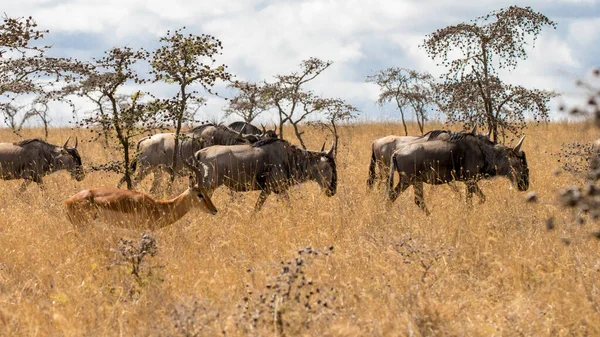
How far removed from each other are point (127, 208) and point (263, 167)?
12.1ft

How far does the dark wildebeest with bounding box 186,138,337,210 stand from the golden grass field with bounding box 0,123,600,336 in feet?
3.92

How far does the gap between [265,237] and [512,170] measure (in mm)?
5001

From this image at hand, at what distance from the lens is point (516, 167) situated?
11812mm

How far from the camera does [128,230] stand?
8.41 metres

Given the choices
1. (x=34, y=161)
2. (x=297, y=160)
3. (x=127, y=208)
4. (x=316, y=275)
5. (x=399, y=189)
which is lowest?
(x=316, y=275)

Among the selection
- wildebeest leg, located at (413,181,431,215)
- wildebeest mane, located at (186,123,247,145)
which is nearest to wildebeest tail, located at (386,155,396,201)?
wildebeest leg, located at (413,181,431,215)

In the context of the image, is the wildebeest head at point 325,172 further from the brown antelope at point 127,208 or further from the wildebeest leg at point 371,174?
the brown antelope at point 127,208

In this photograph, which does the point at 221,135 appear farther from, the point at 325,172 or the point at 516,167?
the point at 516,167

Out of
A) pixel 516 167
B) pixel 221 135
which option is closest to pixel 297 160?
pixel 221 135

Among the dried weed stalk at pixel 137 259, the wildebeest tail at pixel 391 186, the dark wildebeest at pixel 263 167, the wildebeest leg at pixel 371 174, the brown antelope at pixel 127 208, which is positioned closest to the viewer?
the dried weed stalk at pixel 137 259

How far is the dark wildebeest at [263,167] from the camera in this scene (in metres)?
11.7

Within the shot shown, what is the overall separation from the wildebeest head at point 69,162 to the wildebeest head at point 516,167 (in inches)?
324

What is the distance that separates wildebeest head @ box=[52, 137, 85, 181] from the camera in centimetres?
1505

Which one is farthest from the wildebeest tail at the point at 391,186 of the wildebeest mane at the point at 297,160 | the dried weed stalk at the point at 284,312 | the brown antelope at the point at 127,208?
the dried weed stalk at the point at 284,312
